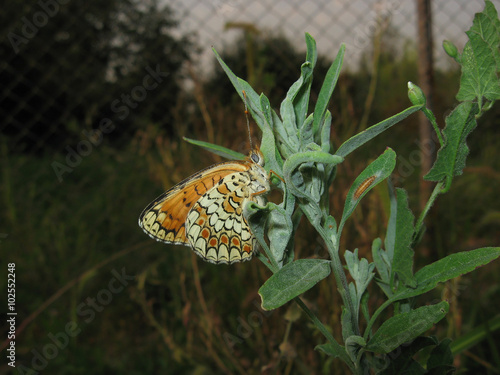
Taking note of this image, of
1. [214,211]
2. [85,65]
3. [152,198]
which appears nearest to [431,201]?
[214,211]

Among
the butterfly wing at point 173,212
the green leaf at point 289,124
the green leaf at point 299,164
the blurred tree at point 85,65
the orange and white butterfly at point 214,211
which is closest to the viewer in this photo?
the green leaf at point 299,164

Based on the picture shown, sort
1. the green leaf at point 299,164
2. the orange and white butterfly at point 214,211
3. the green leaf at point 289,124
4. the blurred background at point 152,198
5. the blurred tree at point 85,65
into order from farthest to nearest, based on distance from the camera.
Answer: the blurred tree at point 85,65 → the blurred background at point 152,198 → the orange and white butterfly at point 214,211 → the green leaf at point 289,124 → the green leaf at point 299,164

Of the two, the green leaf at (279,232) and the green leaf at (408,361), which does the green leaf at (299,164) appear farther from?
the green leaf at (408,361)

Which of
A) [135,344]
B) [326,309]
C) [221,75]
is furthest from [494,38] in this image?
[221,75]
